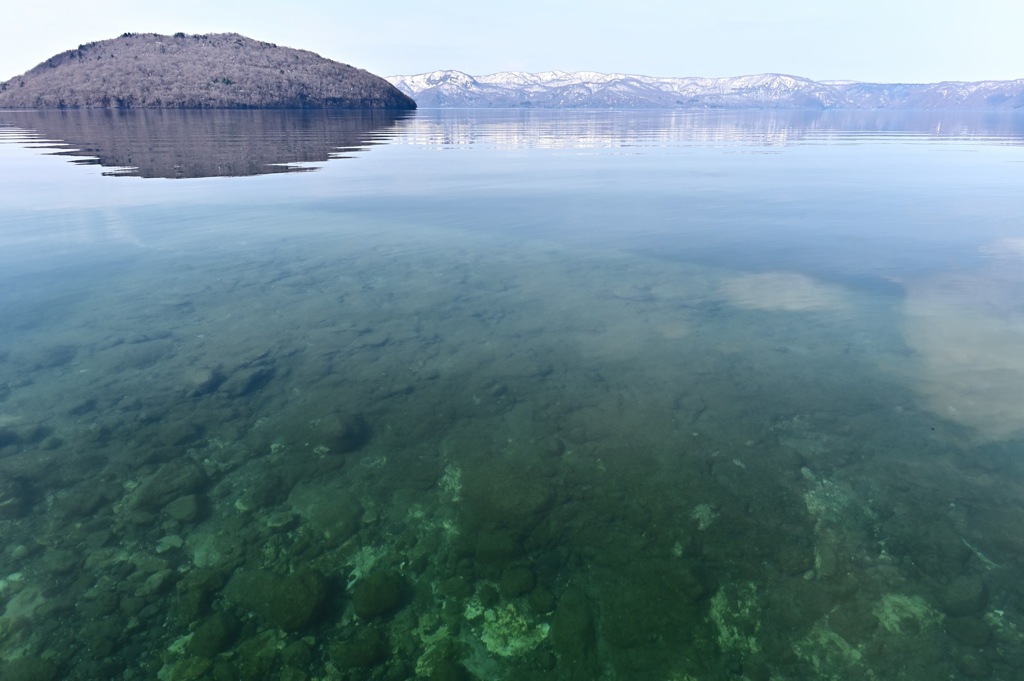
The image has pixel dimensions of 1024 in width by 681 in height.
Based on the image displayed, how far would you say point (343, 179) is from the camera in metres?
43.3

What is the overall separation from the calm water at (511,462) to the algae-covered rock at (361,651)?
0.04 metres

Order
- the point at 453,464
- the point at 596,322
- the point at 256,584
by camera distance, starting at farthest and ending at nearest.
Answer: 1. the point at 596,322
2. the point at 453,464
3. the point at 256,584

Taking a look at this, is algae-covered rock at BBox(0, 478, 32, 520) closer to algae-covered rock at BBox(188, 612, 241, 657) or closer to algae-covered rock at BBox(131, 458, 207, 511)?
algae-covered rock at BBox(131, 458, 207, 511)

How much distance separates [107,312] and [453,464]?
13.4 m

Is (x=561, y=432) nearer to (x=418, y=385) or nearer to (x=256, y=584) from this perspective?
(x=418, y=385)

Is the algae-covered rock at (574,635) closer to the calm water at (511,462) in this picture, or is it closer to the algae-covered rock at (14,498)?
the calm water at (511,462)

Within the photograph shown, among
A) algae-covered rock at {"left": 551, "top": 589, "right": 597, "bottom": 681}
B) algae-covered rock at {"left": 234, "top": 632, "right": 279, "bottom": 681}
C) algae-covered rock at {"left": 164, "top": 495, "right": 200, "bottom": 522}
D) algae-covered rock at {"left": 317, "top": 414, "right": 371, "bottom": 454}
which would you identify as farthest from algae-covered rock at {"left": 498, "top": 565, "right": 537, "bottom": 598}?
algae-covered rock at {"left": 164, "top": 495, "right": 200, "bottom": 522}

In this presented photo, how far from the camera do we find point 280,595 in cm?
744

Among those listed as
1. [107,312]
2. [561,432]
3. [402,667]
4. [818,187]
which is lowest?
[402,667]

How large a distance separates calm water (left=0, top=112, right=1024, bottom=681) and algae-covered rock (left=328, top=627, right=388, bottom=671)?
36 millimetres

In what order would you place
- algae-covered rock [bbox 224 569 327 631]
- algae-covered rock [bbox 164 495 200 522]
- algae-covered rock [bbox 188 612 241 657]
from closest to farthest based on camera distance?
algae-covered rock [bbox 188 612 241 657] < algae-covered rock [bbox 224 569 327 631] < algae-covered rock [bbox 164 495 200 522]

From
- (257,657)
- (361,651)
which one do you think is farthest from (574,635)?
(257,657)

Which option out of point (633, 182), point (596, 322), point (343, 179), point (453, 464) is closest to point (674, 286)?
point (596, 322)

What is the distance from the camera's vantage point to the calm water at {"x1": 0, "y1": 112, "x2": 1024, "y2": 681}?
22.9ft
